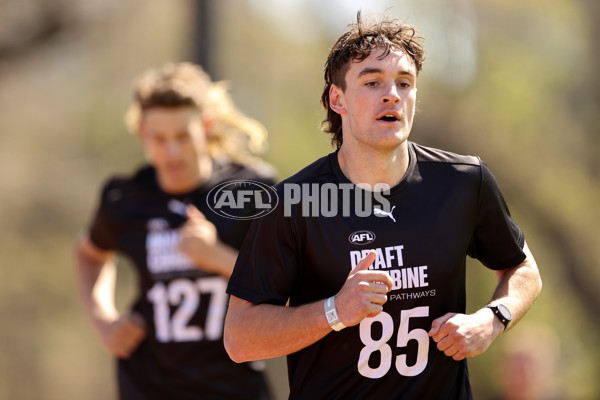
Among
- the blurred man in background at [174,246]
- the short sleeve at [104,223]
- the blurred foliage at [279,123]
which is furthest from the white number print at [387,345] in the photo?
the blurred foliage at [279,123]

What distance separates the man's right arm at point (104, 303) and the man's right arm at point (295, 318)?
1.97 meters

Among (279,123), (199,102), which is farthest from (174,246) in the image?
(279,123)

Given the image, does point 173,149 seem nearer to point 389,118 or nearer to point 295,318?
point 389,118

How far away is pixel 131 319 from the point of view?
509 centimetres

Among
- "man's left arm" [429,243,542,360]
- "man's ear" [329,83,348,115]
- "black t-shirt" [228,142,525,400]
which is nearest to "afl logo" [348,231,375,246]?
"black t-shirt" [228,142,525,400]

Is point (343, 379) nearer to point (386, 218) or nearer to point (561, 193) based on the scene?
point (386, 218)

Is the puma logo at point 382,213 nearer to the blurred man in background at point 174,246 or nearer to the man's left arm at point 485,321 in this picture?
the man's left arm at point 485,321

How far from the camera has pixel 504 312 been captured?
3.23m

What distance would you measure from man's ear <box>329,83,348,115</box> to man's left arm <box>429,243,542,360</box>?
858 millimetres

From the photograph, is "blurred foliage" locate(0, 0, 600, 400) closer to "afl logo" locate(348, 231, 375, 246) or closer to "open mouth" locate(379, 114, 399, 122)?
"afl logo" locate(348, 231, 375, 246)

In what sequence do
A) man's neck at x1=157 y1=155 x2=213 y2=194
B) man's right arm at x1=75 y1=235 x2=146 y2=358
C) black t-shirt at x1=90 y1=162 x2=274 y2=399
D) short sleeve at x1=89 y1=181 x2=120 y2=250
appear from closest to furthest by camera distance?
black t-shirt at x1=90 y1=162 x2=274 y2=399, man's right arm at x1=75 y1=235 x2=146 y2=358, man's neck at x1=157 y1=155 x2=213 y2=194, short sleeve at x1=89 y1=181 x2=120 y2=250

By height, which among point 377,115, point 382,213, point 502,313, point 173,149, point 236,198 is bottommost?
point 502,313

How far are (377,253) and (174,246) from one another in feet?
6.83

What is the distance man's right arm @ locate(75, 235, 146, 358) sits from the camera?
5.05 meters
